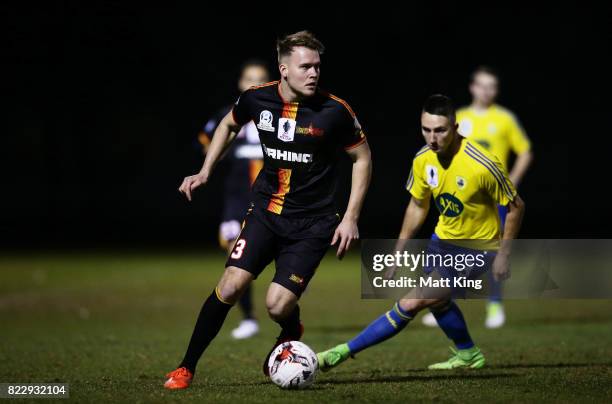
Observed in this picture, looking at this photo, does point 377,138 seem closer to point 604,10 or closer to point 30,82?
point 604,10

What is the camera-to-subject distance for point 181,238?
Result: 21.6 meters

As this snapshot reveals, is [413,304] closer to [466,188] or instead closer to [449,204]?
[449,204]

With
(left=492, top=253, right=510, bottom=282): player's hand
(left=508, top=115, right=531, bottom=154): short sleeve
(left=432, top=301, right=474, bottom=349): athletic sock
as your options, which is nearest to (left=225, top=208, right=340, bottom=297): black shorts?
(left=492, top=253, right=510, bottom=282): player's hand

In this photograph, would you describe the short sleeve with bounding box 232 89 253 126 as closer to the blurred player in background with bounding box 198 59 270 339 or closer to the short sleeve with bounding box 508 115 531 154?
the blurred player in background with bounding box 198 59 270 339

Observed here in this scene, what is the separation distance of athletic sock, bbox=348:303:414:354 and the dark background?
16.1 m

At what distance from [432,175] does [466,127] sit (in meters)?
3.32

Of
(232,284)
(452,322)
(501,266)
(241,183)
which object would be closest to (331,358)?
(452,322)

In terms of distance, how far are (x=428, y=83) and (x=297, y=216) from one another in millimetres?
19146

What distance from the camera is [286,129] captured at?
6168mm

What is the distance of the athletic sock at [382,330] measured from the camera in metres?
6.91

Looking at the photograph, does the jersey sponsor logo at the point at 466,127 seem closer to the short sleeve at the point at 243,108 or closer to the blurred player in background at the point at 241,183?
the blurred player in background at the point at 241,183

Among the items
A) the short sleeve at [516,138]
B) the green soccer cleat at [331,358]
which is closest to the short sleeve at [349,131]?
the green soccer cleat at [331,358]

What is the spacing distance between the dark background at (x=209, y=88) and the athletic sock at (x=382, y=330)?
16.1 m

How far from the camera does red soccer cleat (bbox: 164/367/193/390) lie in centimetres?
600
